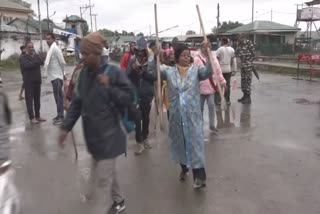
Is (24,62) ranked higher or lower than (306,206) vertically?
higher

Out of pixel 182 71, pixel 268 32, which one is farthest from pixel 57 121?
pixel 268 32

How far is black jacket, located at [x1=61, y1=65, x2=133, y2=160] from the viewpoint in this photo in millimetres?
4516

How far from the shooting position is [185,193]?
5637 millimetres

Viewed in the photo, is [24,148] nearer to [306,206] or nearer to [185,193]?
[185,193]

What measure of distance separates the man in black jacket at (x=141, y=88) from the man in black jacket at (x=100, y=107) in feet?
8.12

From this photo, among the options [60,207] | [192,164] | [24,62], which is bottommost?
[60,207]

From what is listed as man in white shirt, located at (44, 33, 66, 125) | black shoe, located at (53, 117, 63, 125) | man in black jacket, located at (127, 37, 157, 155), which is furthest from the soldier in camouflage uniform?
man in black jacket, located at (127, 37, 157, 155)

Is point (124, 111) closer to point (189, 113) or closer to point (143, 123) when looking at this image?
point (189, 113)

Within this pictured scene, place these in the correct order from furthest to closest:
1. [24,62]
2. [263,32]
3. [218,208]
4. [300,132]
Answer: [263,32] → [24,62] → [300,132] → [218,208]

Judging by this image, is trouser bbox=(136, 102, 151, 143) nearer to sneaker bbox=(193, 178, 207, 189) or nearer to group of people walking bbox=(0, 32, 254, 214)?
group of people walking bbox=(0, 32, 254, 214)

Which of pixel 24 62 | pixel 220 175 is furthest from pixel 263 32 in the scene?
pixel 220 175

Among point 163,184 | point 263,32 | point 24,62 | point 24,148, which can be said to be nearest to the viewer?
point 163,184

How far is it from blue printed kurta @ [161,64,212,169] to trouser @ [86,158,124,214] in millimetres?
1066

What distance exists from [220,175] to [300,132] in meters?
3.24
